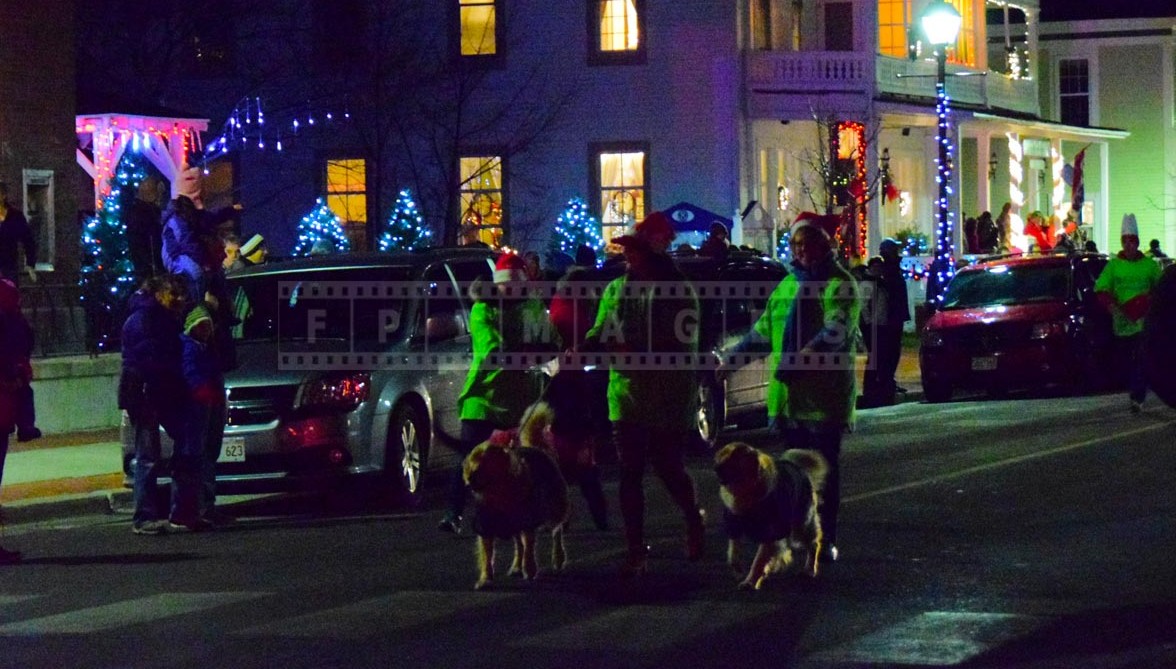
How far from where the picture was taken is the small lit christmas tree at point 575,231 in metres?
31.3

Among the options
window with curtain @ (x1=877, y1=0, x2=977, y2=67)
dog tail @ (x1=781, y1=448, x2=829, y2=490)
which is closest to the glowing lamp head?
window with curtain @ (x1=877, y1=0, x2=977, y2=67)

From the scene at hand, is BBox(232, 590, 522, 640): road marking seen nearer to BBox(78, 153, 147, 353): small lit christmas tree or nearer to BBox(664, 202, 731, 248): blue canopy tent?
BBox(78, 153, 147, 353): small lit christmas tree

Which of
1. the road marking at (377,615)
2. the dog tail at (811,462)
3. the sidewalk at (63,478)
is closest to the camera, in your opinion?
the road marking at (377,615)

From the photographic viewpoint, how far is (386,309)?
1455 cm

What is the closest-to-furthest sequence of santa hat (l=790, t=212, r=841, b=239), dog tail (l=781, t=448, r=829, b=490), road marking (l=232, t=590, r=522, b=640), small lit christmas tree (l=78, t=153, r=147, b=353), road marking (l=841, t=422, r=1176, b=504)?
road marking (l=232, t=590, r=522, b=640)
dog tail (l=781, t=448, r=829, b=490)
santa hat (l=790, t=212, r=841, b=239)
road marking (l=841, t=422, r=1176, b=504)
small lit christmas tree (l=78, t=153, r=147, b=353)

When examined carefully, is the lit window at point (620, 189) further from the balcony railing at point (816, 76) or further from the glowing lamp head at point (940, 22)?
the glowing lamp head at point (940, 22)

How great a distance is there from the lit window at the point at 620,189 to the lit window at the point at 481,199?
1.84 meters

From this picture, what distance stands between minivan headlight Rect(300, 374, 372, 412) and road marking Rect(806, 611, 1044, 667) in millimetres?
5847

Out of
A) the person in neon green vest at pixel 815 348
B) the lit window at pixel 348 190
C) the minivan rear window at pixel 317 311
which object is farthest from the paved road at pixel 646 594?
the lit window at pixel 348 190

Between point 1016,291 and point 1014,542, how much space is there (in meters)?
12.5

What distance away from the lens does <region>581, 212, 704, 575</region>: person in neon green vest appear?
33.3 feet

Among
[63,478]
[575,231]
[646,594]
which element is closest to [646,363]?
[646,594]

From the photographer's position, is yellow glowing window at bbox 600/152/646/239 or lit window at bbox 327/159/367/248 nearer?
yellow glowing window at bbox 600/152/646/239

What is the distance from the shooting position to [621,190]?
33781 mm
